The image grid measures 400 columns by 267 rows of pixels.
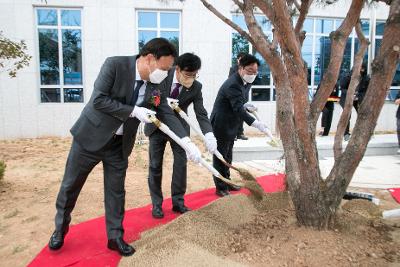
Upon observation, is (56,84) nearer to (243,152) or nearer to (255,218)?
(243,152)

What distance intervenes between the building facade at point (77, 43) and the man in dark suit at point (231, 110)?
13.8 ft

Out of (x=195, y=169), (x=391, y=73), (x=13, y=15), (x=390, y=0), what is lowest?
(x=195, y=169)

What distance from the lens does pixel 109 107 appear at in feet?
7.13

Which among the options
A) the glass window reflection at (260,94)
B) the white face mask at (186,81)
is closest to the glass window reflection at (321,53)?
the glass window reflection at (260,94)

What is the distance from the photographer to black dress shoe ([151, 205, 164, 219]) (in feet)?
9.98

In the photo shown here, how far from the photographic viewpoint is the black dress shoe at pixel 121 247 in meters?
2.30

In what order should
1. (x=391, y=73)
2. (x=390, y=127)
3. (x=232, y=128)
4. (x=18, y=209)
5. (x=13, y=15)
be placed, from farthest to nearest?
(x=390, y=127) → (x=13, y=15) → (x=232, y=128) → (x=18, y=209) → (x=391, y=73)

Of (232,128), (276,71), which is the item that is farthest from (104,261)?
(232,128)

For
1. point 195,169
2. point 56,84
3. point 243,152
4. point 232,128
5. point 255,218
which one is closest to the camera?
point 255,218

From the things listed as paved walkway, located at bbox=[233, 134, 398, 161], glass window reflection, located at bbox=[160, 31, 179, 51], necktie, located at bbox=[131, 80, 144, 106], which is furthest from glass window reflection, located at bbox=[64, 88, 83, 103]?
necktie, located at bbox=[131, 80, 144, 106]

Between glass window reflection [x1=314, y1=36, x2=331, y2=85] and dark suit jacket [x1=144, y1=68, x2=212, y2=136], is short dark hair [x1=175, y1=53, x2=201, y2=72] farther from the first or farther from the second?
glass window reflection [x1=314, y1=36, x2=331, y2=85]

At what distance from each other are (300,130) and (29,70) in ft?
21.7

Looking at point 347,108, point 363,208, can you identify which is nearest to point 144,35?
point 347,108

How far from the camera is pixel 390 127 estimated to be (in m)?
8.88
